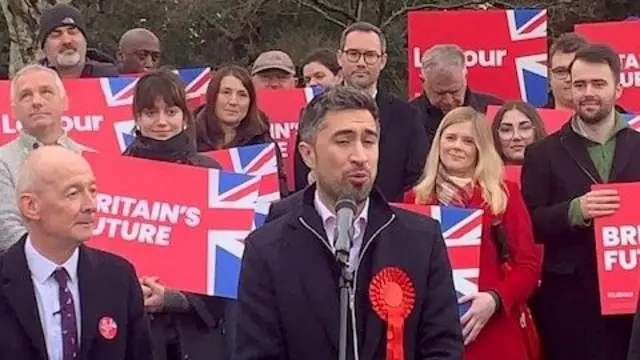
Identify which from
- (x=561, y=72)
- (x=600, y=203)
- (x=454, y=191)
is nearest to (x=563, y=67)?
(x=561, y=72)

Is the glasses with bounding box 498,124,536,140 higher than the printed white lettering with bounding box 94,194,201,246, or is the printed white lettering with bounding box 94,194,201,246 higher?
the glasses with bounding box 498,124,536,140

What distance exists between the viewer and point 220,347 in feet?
20.0

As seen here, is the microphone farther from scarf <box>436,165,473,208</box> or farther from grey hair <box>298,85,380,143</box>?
scarf <box>436,165,473,208</box>

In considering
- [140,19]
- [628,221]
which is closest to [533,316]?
[628,221]

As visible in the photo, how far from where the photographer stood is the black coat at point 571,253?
6.21m

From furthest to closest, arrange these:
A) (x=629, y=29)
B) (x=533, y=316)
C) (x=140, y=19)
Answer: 1. (x=140, y=19)
2. (x=629, y=29)
3. (x=533, y=316)

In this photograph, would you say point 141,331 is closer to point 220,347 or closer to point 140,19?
point 220,347

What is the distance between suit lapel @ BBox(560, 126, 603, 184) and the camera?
6246 mm

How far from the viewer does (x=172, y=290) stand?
5961 mm

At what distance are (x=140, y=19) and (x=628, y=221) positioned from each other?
52.9 feet

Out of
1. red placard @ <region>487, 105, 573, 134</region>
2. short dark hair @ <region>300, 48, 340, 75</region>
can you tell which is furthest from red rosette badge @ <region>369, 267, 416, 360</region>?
short dark hair @ <region>300, 48, 340, 75</region>

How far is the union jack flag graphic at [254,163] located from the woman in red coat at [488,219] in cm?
118

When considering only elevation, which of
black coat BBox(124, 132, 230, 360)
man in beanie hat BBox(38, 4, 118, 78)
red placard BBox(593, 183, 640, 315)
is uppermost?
man in beanie hat BBox(38, 4, 118, 78)

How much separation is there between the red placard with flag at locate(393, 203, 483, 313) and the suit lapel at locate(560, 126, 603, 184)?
714 mm
